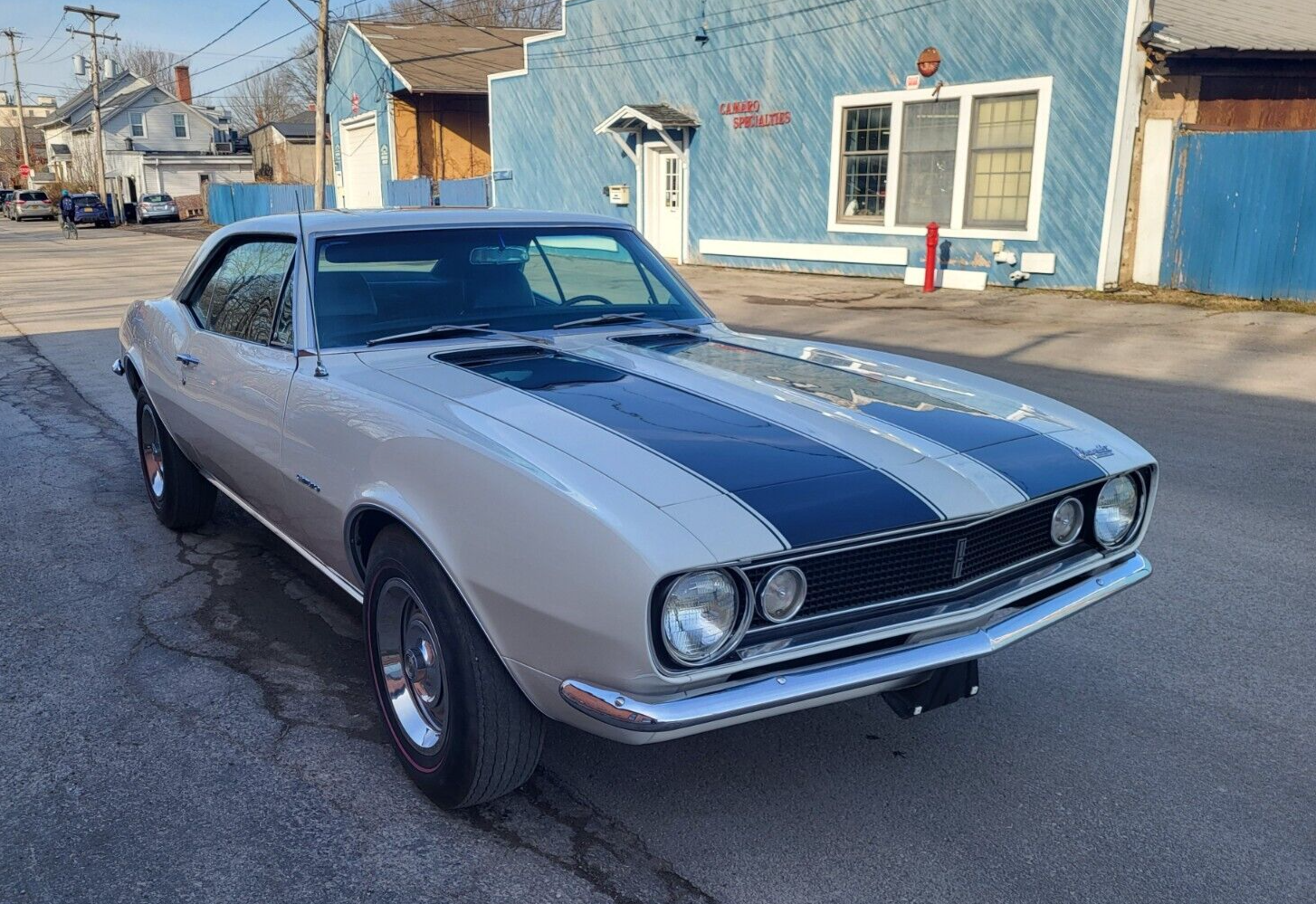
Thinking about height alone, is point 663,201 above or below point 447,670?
above

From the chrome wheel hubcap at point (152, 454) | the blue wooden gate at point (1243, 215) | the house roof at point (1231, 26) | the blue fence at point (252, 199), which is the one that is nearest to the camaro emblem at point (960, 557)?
the chrome wheel hubcap at point (152, 454)

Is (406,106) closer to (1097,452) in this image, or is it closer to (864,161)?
(864,161)

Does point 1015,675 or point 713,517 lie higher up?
point 713,517

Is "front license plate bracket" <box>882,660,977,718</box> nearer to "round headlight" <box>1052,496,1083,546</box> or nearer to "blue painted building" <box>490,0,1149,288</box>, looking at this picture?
"round headlight" <box>1052,496,1083,546</box>

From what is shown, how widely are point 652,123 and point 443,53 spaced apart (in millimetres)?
17779

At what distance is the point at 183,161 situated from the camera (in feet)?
214

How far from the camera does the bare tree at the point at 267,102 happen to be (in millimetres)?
84812

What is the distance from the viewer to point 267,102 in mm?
88688

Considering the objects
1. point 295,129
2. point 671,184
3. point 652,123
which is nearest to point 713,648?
point 652,123

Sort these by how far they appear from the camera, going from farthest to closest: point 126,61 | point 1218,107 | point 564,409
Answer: point 126,61 < point 1218,107 < point 564,409

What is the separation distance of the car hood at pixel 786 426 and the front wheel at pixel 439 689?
19.3 inches

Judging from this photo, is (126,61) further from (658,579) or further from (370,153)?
(658,579)

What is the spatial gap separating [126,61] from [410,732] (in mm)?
103946

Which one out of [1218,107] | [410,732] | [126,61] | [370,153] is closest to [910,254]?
[1218,107]
